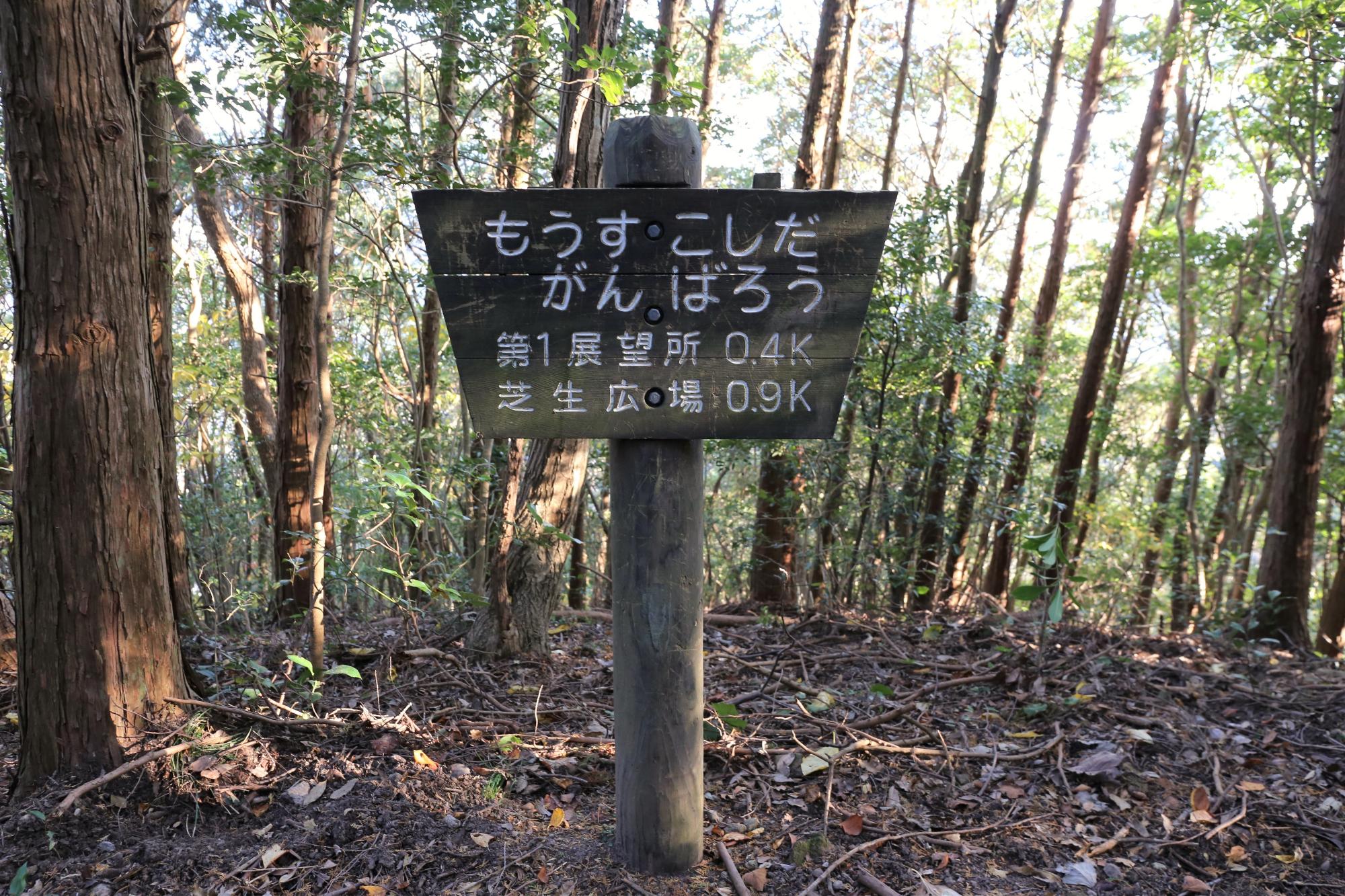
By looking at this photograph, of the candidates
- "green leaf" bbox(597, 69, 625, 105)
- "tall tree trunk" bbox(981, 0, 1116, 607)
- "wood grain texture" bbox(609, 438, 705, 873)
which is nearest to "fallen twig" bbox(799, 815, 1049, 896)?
"wood grain texture" bbox(609, 438, 705, 873)

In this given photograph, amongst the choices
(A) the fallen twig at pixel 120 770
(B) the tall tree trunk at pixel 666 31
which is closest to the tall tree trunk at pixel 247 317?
(B) the tall tree trunk at pixel 666 31

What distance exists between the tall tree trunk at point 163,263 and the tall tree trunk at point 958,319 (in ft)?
18.4

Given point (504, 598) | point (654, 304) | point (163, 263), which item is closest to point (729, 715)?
point (504, 598)

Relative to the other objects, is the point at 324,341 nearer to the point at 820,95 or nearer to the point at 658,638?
the point at 658,638

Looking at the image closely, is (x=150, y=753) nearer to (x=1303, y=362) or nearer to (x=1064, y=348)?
(x=1303, y=362)

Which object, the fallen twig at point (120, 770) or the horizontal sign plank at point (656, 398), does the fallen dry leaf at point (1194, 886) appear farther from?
the fallen twig at point (120, 770)

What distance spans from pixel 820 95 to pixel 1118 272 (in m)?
4.99

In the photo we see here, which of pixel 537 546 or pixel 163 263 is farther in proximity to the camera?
pixel 163 263

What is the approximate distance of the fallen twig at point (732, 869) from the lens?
2.48m

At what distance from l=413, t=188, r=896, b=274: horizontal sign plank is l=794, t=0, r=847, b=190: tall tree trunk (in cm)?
512

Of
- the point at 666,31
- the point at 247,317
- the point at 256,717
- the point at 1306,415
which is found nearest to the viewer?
the point at 256,717

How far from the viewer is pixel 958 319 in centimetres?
855

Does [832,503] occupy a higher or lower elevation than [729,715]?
higher

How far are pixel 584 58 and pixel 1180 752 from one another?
413cm
